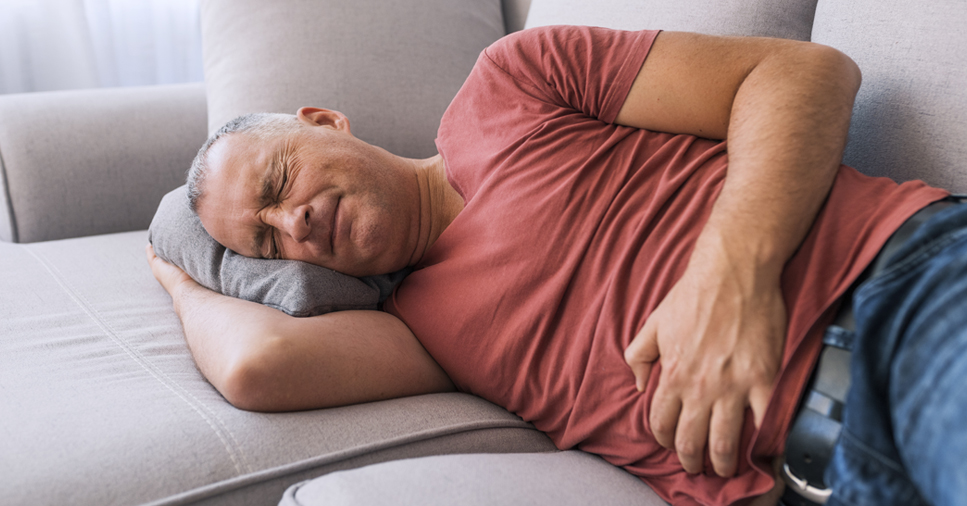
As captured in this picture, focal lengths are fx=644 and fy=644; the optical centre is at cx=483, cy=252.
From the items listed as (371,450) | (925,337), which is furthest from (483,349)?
(925,337)

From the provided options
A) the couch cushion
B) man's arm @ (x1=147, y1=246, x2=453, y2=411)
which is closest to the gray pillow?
man's arm @ (x1=147, y1=246, x2=453, y2=411)

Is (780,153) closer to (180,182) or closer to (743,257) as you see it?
(743,257)

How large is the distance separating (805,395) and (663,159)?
1.41 ft

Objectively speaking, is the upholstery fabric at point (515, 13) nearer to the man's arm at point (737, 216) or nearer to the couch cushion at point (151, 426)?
the man's arm at point (737, 216)

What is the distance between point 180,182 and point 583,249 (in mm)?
1266

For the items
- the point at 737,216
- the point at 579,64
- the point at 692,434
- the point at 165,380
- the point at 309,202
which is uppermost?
the point at 579,64

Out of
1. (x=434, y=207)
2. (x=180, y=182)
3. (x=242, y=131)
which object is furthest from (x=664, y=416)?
(x=180, y=182)

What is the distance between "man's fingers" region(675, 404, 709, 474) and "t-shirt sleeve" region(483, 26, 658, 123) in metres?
0.51

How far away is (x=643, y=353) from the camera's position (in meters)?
0.85

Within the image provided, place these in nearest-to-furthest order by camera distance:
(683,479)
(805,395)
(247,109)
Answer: (805,395) < (683,479) < (247,109)

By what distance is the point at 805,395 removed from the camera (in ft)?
2.46

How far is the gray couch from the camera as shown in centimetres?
81

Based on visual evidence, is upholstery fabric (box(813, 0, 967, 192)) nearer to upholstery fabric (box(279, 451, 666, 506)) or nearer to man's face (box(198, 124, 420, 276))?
upholstery fabric (box(279, 451, 666, 506))

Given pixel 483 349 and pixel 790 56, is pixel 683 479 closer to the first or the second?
pixel 483 349
